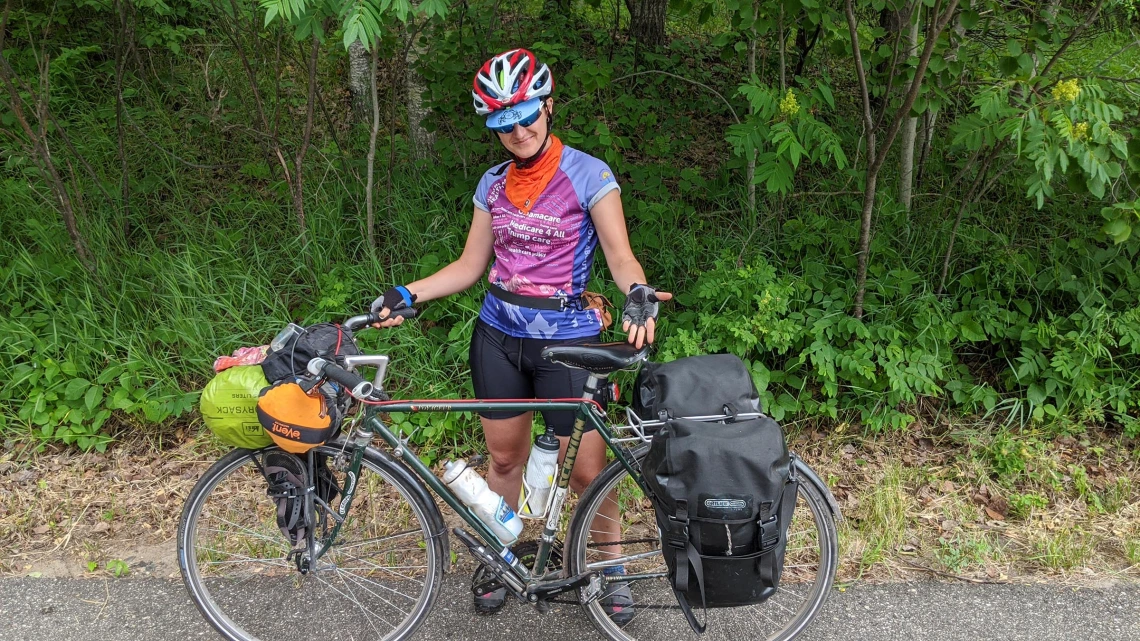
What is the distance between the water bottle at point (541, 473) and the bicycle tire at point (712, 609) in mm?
128

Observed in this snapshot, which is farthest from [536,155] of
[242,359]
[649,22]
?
[649,22]

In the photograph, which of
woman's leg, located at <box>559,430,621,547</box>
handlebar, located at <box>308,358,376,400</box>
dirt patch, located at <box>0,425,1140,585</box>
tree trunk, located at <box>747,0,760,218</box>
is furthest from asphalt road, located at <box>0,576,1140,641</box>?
tree trunk, located at <box>747,0,760,218</box>

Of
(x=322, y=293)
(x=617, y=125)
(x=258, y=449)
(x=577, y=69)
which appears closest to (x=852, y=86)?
(x=617, y=125)

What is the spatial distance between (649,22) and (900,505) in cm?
426

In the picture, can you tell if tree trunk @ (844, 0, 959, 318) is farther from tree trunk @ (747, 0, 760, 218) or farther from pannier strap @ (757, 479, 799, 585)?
pannier strap @ (757, 479, 799, 585)

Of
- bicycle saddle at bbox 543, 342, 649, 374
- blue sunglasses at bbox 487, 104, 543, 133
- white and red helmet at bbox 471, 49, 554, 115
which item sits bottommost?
bicycle saddle at bbox 543, 342, 649, 374

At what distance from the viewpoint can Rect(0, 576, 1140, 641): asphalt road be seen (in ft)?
8.72

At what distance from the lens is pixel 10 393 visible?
371cm

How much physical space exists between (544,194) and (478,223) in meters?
0.31

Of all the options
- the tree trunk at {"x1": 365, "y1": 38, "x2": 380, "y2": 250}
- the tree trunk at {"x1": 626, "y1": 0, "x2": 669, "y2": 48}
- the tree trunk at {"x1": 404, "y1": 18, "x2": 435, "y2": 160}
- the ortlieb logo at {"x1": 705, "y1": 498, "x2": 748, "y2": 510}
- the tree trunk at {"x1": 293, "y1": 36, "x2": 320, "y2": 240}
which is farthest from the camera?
the tree trunk at {"x1": 626, "y1": 0, "x2": 669, "y2": 48}

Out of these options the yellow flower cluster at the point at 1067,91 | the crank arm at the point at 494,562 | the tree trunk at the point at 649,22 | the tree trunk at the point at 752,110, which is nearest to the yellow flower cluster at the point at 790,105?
the tree trunk at the point at 752,110

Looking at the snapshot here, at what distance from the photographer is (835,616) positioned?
2.73m

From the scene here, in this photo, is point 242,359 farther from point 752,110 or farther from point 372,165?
point 752,110

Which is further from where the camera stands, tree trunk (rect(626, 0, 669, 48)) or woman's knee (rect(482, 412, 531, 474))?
tree trunk (rect(626, 0, 669, 48))
